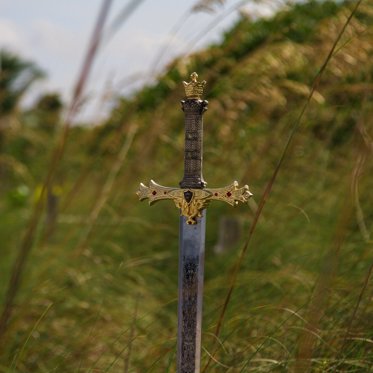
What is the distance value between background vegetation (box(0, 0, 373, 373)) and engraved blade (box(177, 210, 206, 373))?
0.13 m

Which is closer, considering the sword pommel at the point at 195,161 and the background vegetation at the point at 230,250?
the sword pommel at the point at 195,161

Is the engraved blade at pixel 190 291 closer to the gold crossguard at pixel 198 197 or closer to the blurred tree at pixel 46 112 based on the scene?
the gold crossguard at pixel 198 197

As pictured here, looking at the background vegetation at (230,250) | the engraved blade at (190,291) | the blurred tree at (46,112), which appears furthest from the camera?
the blurred tree at (46,112)

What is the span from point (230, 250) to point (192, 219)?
7.05 ft

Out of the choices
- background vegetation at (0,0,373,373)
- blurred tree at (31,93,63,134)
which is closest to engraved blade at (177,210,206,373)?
background vegetation at (0,0,373,373)

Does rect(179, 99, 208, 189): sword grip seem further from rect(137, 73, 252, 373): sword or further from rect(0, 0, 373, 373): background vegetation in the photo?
rect(0, 0, 373, 373): background vegetation

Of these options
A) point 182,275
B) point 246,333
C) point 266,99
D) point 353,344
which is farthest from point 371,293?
point 266,99

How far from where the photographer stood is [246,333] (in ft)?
6.97

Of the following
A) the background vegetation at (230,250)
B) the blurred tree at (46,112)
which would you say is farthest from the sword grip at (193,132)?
the blurred tree at (46,112)

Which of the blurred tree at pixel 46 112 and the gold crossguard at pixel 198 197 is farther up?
the blurred tree at pixel 46 112

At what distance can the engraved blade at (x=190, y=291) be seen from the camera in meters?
1.34

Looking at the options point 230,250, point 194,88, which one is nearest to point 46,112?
point 230,250

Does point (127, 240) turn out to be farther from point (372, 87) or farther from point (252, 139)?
point (372, 87)

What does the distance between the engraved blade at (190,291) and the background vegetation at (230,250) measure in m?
0.13
